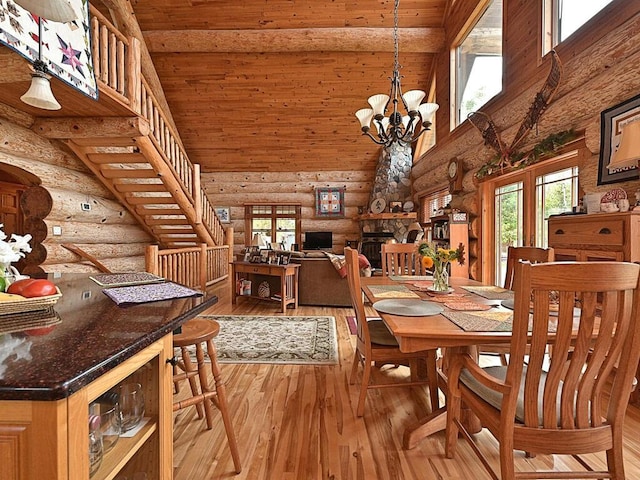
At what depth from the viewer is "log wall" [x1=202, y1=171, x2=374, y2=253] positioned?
902cm

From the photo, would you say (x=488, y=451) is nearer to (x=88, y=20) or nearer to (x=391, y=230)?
(x=88, y=20)

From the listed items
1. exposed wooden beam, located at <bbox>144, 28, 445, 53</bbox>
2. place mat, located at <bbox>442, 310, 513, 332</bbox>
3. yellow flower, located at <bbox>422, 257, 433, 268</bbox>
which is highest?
exposed wooden beam, located at <bbox>144, 28, 445, 53</bbox>

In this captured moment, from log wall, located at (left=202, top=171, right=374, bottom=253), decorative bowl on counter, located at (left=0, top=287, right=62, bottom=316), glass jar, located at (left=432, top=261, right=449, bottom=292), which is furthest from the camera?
log wall, located at (left=202, top=171, right=374, bottom=253)

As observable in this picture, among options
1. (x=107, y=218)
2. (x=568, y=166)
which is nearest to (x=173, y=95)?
(x=107, y=218)

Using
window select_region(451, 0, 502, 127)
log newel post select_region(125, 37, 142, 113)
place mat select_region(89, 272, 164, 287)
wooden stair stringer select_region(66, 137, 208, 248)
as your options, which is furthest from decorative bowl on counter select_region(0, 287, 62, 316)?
window select_region(451, 0, 502, 127)

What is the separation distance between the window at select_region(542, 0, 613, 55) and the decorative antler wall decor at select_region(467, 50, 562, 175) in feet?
1.03

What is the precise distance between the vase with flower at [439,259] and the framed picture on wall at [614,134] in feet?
4.86

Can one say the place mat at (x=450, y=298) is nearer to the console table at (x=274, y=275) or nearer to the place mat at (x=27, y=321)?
the place mat at (x=27, y=321)

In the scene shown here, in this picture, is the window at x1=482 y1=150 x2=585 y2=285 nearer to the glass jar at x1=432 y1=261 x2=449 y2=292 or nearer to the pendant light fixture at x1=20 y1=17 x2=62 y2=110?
the glass jar at x1=432 y1=261 x2=449 y2=292

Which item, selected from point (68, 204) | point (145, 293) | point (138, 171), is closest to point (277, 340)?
point (145, 293)

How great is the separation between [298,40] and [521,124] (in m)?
4.07

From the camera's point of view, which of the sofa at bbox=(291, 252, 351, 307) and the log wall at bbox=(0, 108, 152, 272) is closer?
the log wall at bbox=(0, 108, 152, 272)

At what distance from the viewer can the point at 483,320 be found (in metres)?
1.61

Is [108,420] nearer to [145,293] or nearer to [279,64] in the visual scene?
[145,293]
